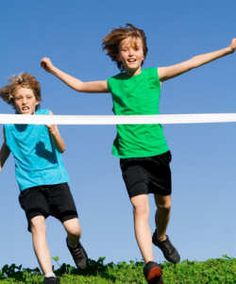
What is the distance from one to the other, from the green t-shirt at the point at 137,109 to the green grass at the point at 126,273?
5.73 ft

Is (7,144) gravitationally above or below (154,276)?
above

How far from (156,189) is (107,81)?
4.33ft

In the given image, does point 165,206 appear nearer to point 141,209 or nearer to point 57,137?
point 141,209

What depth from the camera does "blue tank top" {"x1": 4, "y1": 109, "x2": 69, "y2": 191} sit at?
8.02 m

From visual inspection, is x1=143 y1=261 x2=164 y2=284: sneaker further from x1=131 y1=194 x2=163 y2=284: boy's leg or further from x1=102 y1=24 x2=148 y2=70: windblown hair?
x1=102 y1=24 x2=148 y2=70: windblown hair

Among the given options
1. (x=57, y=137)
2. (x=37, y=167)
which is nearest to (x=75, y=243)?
(x=37, y=167)

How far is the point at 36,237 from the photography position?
25.6ft

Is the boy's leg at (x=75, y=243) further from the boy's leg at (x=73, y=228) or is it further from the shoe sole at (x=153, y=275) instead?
the shoe sole at (x=153, y=275)

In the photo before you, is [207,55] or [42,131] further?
[42,131]

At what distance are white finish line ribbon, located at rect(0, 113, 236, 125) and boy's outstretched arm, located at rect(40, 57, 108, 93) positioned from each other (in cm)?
52

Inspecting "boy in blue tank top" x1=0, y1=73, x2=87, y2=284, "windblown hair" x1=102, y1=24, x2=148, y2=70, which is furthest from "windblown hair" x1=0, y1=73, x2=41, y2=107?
"windblown hair" x1=102, y1=24, x2=148, y2=70

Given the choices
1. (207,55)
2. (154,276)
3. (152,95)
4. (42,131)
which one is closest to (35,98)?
(42,131)

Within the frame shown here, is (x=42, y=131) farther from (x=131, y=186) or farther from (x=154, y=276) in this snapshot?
(x=154, y=276)

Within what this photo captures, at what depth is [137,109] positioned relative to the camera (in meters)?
7.62
